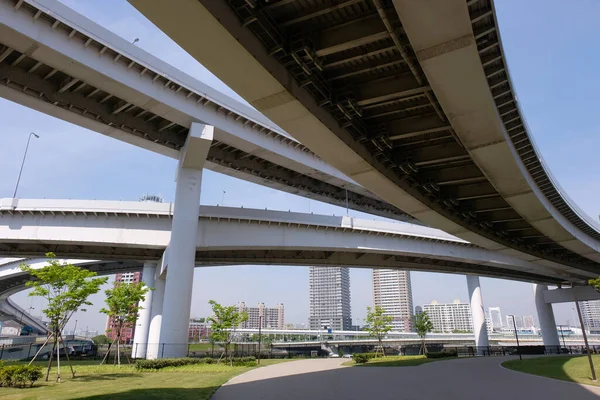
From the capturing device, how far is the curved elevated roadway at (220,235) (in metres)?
29.0

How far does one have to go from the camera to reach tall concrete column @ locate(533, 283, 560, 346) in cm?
5550

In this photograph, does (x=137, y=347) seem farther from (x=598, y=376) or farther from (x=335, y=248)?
(x=598, y=376)

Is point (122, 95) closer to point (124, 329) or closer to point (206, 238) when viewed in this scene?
point (206, 238)

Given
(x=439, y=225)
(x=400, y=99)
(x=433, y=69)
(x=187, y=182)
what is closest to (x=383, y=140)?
(x=400, y=99)

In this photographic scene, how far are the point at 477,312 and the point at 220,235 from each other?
1382 inches

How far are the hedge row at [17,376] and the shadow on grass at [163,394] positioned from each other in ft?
13.5

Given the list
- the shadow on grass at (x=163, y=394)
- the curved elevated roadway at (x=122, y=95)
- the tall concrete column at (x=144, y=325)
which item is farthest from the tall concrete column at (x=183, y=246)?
the shadow on grass at (x=163, y=394)

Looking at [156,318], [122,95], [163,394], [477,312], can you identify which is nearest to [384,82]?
[163,394]

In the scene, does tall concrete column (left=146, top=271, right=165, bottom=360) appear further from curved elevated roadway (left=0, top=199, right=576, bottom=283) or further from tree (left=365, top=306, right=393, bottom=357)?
tree (left=365, top=306, right=393, bottom=357)

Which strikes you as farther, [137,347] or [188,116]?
[137,347]

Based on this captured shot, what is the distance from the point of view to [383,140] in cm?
1250

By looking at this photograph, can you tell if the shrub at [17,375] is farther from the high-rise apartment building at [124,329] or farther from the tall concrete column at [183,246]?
the high-rise apartment building at [124,329]

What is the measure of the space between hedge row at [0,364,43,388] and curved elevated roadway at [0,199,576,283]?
15.7 meters

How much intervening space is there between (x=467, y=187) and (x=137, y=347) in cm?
3112
